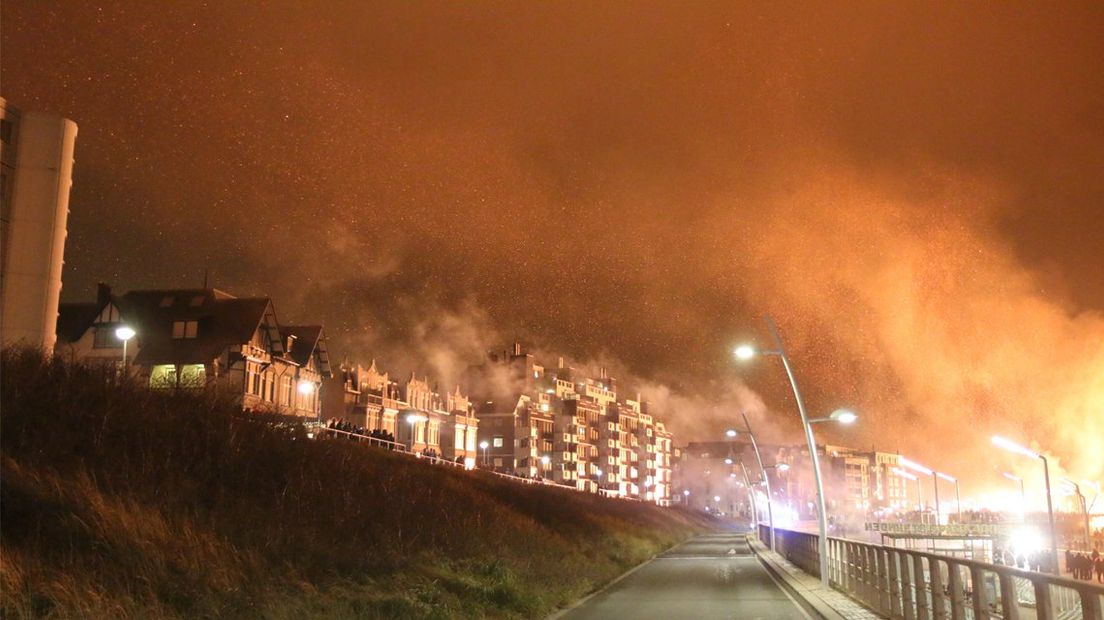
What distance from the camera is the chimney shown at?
64.7 meters

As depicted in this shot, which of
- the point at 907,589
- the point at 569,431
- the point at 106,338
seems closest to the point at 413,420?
the point at 106,338

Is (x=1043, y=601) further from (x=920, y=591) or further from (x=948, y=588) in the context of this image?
(x=920, y=591)

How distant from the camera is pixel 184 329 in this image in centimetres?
6406

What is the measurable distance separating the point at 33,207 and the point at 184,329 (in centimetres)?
2038

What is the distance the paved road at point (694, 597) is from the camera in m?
21.0

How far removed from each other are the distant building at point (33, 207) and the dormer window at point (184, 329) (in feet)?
60.5

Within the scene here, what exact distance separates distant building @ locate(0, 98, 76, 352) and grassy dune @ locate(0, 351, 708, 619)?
22.0 meters

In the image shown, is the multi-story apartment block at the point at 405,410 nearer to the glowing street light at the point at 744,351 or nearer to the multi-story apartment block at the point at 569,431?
the multi-story apartment block at the point at 569,431

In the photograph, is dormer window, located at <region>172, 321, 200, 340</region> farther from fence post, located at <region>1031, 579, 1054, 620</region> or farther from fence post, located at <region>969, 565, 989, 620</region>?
fence post, located at <region>1031, 579, 1054, 620</region>

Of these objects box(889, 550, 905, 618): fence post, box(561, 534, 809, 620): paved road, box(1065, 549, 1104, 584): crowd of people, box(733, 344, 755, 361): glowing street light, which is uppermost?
box(733, 344, 755, 361): glowing street light

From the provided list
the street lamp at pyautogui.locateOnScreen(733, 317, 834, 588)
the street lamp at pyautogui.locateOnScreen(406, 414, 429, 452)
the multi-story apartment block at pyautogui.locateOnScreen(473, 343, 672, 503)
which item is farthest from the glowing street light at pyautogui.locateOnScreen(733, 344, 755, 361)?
the multi-story apartment block at pyautogui.locateOnScreen(473, 343, 672, 503)

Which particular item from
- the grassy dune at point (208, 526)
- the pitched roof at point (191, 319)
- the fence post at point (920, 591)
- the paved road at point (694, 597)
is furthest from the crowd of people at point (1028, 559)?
the pitched roof at point (191, 319)

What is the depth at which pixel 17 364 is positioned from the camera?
19.7 metres

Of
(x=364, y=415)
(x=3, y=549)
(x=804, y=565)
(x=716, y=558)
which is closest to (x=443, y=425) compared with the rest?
(x=364, y=415)
